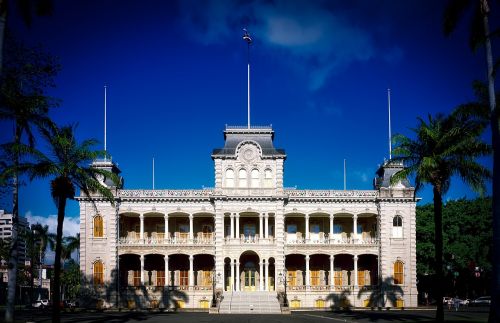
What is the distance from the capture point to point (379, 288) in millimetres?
60938

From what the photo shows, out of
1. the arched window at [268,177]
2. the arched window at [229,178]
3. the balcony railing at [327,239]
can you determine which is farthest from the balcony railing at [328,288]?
the arched window at [229,178]

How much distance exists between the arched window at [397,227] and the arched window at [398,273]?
250 cm

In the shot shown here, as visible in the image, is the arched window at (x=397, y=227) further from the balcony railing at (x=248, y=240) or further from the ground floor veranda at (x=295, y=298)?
the balcony railing at (x=248, y=240)

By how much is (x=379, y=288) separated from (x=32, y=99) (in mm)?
40395

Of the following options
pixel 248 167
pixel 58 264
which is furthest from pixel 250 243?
pixel 58 264

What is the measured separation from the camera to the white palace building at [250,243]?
60.6m

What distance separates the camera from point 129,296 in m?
60.8

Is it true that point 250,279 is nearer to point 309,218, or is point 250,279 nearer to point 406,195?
point 309,218

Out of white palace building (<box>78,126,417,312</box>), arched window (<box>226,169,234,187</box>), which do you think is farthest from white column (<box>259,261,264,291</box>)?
arched window (<box>226,169,234,187</box>)

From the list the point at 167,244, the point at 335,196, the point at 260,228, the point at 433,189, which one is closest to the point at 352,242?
the point at 335,196

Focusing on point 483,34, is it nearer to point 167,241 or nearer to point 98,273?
point 167,241

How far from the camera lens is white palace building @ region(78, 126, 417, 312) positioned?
6056 cm

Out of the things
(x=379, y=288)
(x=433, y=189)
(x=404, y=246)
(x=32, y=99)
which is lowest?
(x=379, y=288)

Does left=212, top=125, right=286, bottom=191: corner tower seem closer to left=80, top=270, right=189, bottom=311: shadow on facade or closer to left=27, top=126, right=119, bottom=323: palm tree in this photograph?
left=80, top=270, right=189, bottom=311: shadow on facade
